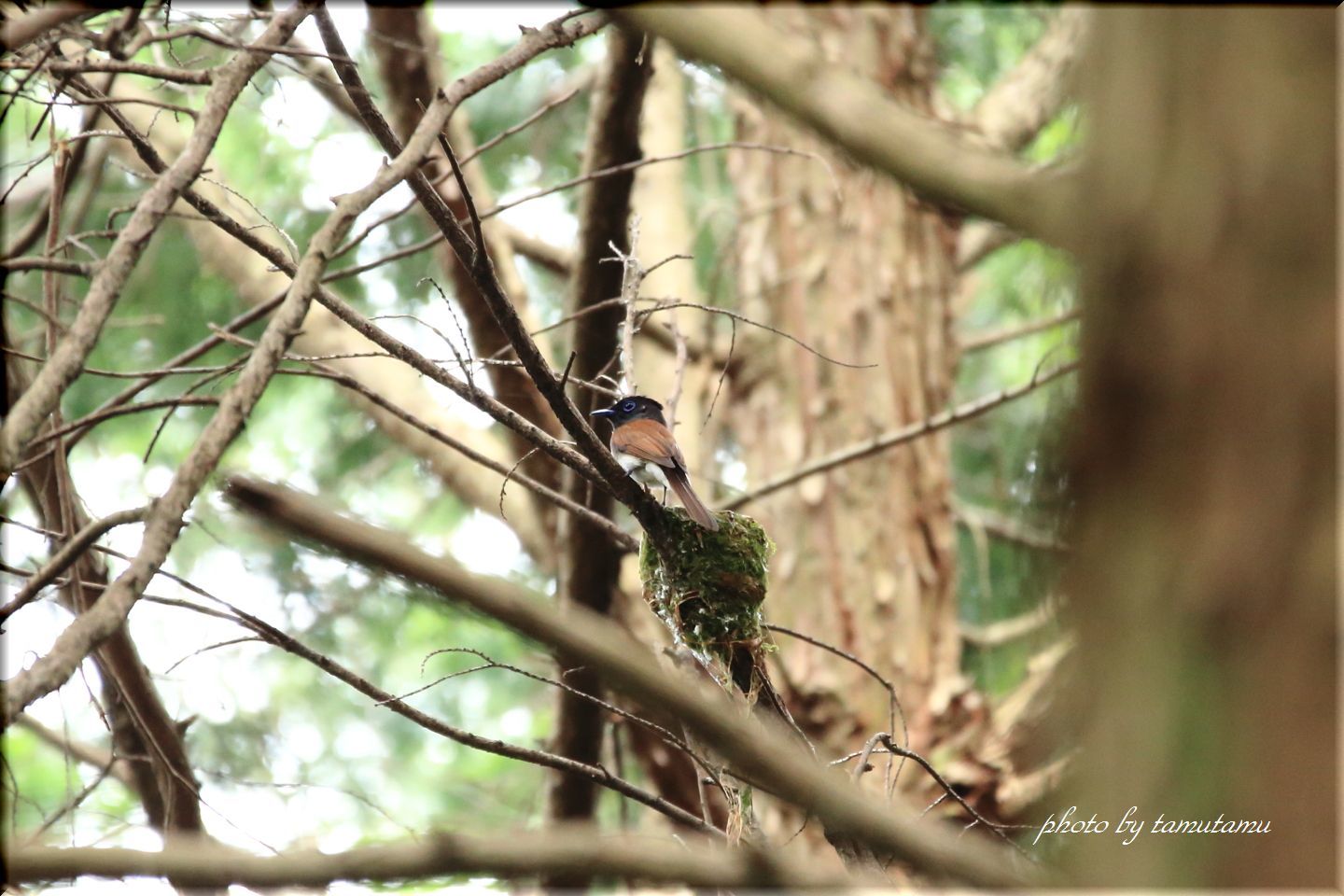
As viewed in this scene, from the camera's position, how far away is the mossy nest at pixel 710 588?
12.2 ft

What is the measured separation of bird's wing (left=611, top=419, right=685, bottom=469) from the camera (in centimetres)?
518

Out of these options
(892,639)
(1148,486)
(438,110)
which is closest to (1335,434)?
(1148,486)

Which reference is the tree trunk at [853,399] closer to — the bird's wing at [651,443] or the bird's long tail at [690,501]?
the bird's wing at [651,443]

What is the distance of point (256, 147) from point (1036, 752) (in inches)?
346

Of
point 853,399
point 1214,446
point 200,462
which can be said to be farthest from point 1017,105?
point 1214,446

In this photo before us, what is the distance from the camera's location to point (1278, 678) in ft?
3.33

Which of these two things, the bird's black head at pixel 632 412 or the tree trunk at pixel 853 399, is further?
the tree trunk at pixel 853 399

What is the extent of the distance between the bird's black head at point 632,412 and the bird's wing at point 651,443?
0.12 ft

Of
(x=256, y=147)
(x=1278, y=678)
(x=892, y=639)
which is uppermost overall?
(x=256, y=147)

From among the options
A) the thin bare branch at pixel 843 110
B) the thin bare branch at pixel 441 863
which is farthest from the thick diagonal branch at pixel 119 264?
the thin bare branch at pixel 843 110

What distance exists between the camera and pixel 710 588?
3.76m

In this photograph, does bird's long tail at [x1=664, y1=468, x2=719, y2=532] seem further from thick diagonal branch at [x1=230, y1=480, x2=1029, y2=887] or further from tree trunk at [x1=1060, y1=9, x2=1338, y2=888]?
tree trunk at [x1=1060, y1=9, x2=1338, y2=888]

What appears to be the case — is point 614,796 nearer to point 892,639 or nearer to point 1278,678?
point 892,639

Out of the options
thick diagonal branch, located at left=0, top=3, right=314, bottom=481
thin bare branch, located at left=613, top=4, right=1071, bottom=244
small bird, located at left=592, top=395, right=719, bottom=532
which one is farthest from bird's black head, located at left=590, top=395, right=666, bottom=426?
thin bare branch, located at left=613, top=4, right=1071, bottom=244
